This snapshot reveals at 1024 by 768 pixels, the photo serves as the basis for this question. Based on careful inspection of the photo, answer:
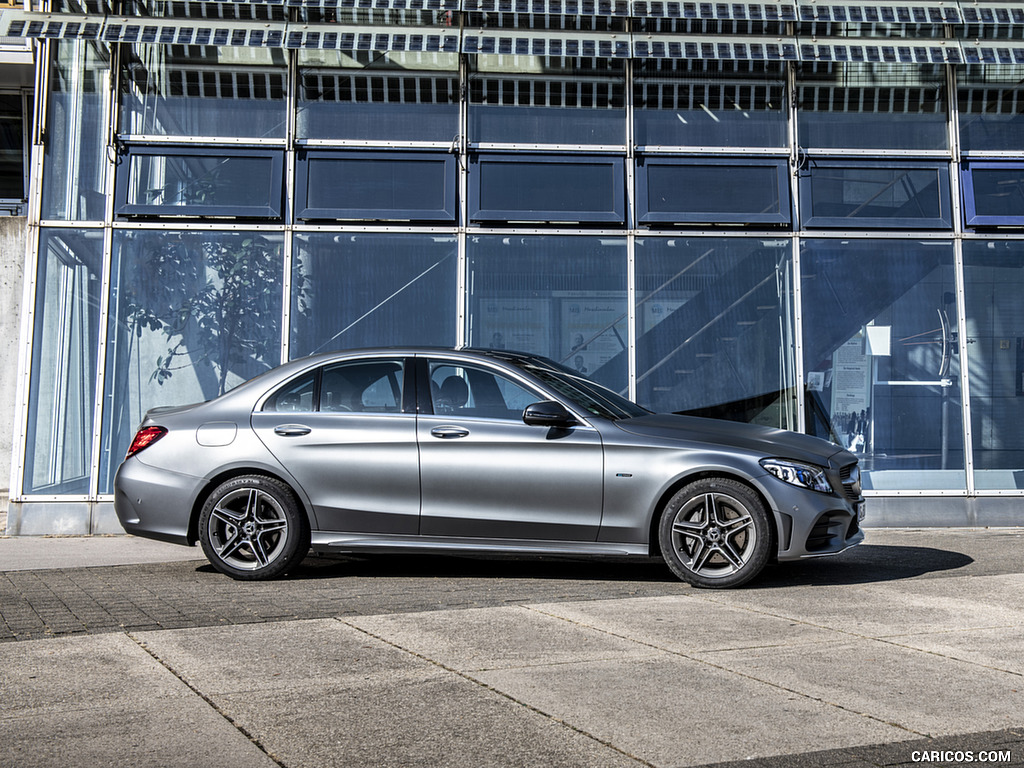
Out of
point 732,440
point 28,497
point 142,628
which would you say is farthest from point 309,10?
point 142,628

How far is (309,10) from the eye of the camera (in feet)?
35.9

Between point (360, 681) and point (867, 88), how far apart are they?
9.17 m

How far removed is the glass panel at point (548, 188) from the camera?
1094cm

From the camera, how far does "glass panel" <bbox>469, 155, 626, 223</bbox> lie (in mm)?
10938

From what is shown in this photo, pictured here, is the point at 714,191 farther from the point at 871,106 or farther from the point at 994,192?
the point at 994,192

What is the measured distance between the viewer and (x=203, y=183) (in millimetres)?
10852

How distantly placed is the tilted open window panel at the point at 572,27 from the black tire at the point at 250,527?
5.26 metres

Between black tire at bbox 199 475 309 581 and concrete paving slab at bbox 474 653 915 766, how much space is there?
2989mm

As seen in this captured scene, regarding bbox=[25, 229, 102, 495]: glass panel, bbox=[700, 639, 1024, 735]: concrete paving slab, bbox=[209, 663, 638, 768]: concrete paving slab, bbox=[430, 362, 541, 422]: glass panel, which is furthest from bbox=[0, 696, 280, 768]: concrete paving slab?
bbox=[25, 229, 102, 495]: glass panel

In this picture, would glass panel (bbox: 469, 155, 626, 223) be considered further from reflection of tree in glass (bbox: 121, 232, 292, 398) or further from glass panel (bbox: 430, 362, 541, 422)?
glass panel (bbox: 430, 362, 541, 422)

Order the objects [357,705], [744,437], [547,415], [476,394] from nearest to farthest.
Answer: [357,705]
[547,415]
[744,437]
[476,394]

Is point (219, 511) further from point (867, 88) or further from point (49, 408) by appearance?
point (867, 88)

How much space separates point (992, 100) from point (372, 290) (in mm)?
6576

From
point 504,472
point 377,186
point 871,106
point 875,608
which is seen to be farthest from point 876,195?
point 875,608
